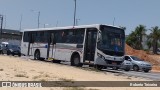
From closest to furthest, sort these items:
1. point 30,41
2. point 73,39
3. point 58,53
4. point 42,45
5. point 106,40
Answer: point 106,40 → point 73,39 → point 58,53 → point 42,45 → point 30,41

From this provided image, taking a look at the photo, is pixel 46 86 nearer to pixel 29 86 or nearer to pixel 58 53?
pixel 29 86

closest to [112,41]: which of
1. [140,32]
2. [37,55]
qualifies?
[37,55]

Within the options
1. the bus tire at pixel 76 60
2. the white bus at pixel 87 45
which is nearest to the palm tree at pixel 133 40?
the white bus at pixel 87 45

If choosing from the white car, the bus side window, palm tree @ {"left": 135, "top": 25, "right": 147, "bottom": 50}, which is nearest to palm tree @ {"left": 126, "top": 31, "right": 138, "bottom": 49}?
palm tree @ {"left": 135, "top": 25, "right": 147, "bottom": 50}

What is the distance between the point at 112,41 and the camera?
A: 27922mm

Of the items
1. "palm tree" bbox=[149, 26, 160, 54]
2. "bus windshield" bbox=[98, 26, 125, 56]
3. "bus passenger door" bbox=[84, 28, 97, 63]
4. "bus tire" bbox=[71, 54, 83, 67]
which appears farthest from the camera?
"palm tree" bbox=[149, 26, 160, 54]

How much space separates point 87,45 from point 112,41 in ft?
6.30

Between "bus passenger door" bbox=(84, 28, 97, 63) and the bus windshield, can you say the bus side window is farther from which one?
the bus windshield

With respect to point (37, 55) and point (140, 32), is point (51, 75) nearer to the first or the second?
point (37, 55)

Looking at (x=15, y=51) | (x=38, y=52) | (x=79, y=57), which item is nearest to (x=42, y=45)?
(x=38, y=52)

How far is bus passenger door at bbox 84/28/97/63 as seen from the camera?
2808 cm

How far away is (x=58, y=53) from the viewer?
33.0 metres

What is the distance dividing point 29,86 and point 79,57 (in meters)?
15.7

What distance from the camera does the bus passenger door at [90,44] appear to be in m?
28.1
